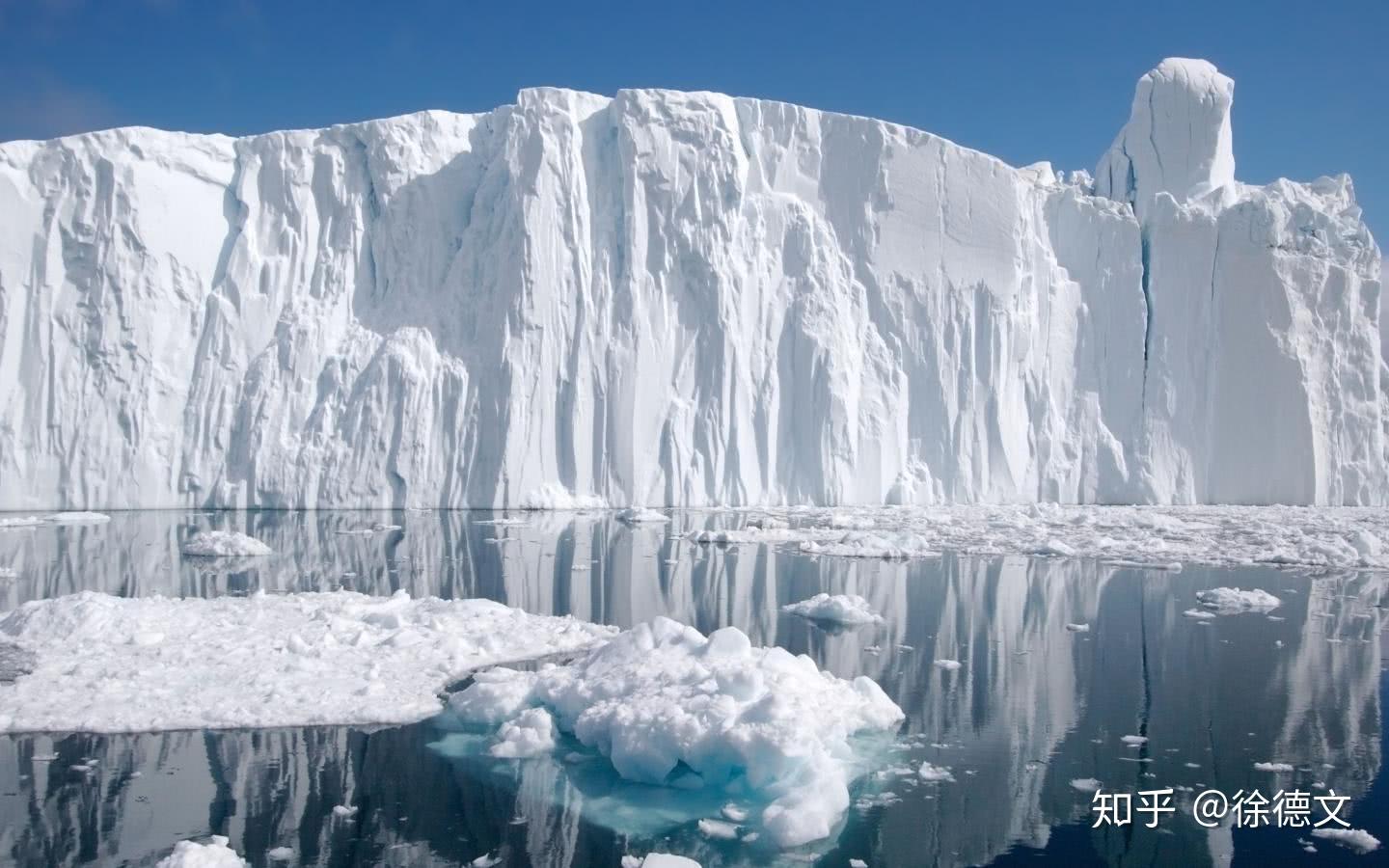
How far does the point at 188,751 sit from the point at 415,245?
21231 mm

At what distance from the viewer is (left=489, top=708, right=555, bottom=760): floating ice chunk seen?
21.2 ft

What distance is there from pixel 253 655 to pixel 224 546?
303 inches

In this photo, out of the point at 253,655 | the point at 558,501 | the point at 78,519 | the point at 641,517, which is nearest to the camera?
the point at 253,655

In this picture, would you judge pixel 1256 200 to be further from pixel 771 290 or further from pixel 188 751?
pixel 188 751

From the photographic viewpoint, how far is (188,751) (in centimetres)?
639

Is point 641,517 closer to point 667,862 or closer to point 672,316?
point 672,316

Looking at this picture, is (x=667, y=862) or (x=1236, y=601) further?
(x=1236, y=601)

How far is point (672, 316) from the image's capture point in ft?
86.0

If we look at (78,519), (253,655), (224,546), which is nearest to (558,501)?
(78,519)

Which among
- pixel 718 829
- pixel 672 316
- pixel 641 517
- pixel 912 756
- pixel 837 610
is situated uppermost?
pixel 672 316

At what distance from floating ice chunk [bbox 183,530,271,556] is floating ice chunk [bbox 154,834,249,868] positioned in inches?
436

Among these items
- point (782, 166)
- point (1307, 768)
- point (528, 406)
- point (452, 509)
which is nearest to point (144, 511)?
point (452, 509)

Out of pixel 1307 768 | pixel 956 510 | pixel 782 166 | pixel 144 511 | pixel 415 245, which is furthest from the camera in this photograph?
pixel 782 166

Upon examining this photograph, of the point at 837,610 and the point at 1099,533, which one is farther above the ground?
the point at 1099,533
